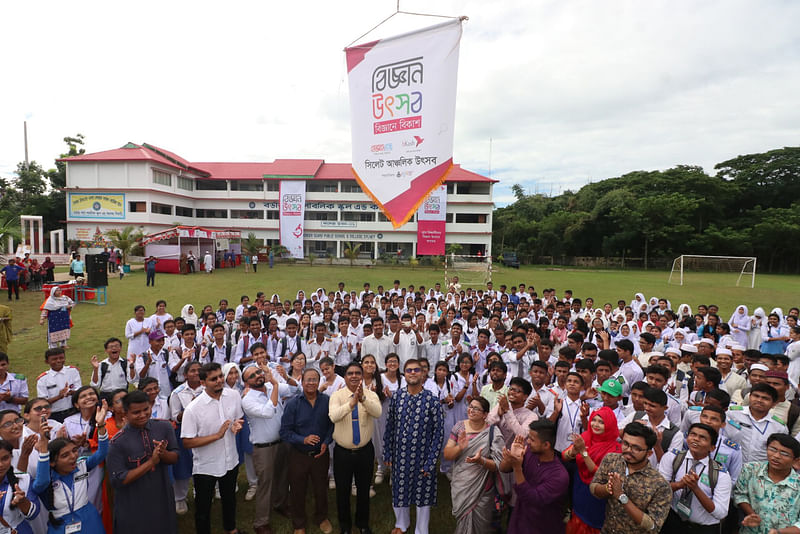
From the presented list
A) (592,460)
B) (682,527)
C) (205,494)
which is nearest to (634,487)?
(592,460)

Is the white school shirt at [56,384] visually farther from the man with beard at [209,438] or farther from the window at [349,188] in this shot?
the window at [349,188]

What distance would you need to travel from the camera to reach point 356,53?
15.1 feet

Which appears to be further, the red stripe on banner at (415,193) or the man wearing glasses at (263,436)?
the red stripe on banner at (415,193)

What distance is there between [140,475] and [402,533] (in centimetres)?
230

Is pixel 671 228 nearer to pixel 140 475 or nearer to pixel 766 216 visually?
pixel 766 216

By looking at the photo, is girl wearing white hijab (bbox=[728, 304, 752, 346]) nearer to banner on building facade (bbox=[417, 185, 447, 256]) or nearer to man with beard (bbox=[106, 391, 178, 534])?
man with beard (bbox=[106, 391, 178, 534])

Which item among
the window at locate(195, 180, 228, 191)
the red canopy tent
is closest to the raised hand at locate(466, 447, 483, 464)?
Answer: the red canopy tent

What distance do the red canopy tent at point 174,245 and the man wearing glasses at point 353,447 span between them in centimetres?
2459

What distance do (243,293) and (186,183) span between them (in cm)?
2709

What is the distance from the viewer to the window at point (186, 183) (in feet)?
125

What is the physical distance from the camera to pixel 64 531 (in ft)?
9.48

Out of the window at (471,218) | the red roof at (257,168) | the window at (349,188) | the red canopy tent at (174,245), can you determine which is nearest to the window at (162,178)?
the red roof at (257,168)

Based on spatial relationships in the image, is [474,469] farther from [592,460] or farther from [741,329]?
[741,329]

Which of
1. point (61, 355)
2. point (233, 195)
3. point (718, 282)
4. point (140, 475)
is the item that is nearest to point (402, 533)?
point (140, 475)
